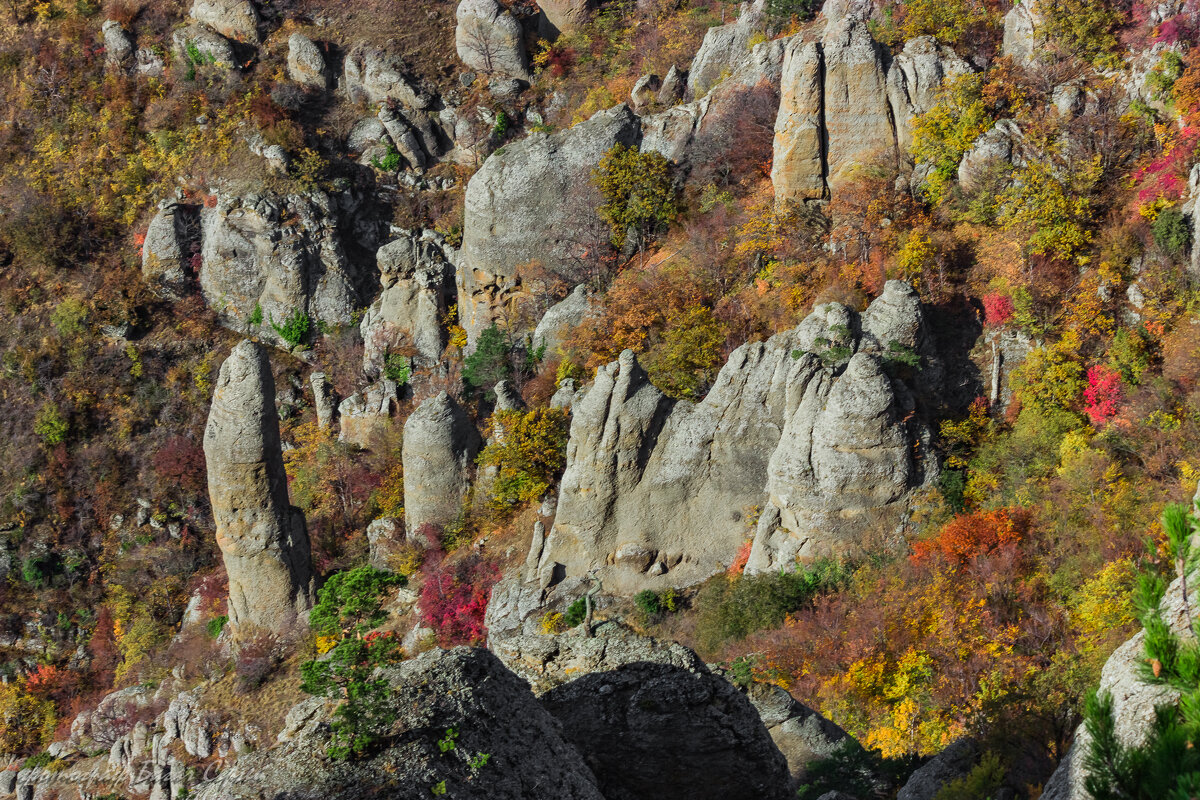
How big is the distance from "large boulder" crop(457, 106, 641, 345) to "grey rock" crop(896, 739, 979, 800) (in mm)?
24346

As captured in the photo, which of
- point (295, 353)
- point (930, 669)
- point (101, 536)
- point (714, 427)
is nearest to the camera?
point (930, 669)

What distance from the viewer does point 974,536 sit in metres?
20.2

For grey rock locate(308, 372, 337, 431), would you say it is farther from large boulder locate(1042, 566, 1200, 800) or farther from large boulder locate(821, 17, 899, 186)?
large boulder locate(1042, 566, 1200, 800)

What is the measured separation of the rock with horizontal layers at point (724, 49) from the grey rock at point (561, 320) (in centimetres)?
936

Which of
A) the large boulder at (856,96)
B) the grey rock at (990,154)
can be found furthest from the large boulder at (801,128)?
the grey rock at (990,154)

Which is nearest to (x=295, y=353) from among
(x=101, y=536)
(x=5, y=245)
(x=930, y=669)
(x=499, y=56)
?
(x=101, y=536)

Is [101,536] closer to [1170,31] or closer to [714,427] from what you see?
[714,427]

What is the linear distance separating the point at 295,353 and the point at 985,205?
28.0m

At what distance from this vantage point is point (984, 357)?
24531 millimetres

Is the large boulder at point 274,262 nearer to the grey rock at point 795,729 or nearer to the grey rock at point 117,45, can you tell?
the grey rock at point 117,45

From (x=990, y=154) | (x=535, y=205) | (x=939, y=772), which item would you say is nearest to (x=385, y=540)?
(x=535, y=205)

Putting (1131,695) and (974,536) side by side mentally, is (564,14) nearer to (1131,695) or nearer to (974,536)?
(974,536)

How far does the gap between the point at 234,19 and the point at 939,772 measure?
152ft

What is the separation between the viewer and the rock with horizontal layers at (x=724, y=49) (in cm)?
3562
